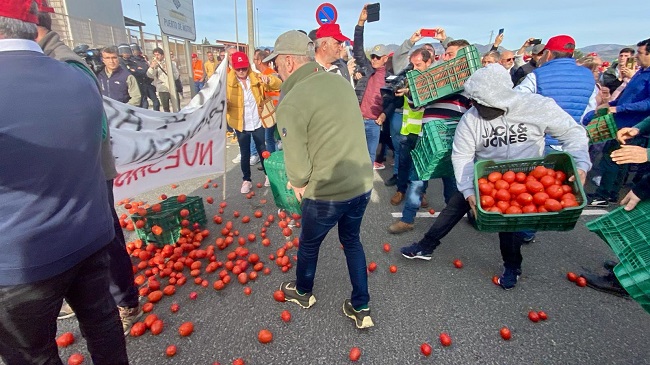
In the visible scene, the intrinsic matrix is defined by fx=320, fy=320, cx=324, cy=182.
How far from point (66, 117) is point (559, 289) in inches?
162

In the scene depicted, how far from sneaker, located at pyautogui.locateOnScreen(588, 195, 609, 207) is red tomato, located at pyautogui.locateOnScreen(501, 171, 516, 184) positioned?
3475 mm

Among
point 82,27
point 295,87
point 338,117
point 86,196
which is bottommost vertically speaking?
point 86,196

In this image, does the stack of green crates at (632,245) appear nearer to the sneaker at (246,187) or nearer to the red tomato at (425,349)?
the red tomato at (425,349)

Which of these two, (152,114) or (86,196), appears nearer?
(86,196)

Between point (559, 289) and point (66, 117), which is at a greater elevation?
point (66, 117)

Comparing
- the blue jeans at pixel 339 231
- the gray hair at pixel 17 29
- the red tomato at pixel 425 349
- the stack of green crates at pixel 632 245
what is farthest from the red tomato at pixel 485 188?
the gray hair at pixel 17 29

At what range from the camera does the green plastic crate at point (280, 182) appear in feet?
11.8

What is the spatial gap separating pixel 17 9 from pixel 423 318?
10.5 ft

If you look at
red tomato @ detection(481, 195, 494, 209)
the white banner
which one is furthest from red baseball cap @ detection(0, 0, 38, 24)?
red tomato @ detection(481, 195, 494, 209)

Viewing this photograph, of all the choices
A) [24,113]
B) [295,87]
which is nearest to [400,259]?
[295,87]

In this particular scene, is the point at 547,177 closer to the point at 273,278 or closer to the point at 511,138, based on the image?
the point at 511,138

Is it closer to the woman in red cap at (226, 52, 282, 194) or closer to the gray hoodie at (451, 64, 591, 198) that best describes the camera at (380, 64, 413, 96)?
the woman in red cap at (226, 52, 282, 194)

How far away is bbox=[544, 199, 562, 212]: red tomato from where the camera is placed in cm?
239

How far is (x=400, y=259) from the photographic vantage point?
3672 millimetres
